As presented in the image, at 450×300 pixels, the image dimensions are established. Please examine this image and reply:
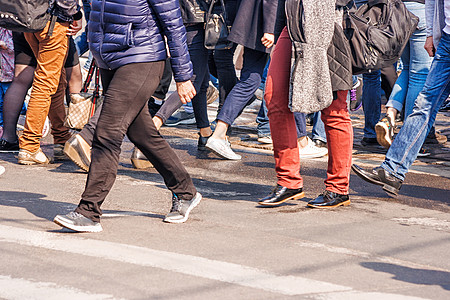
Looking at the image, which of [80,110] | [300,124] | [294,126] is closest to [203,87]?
[300,124]

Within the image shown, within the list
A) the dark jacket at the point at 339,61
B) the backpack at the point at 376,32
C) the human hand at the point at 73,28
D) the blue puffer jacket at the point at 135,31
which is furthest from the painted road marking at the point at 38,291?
the human hand at the point at 73,28

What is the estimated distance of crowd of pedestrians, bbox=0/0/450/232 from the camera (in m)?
4.90

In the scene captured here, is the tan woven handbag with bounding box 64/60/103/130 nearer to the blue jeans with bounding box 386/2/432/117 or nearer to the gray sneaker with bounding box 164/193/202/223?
the gray sneaker with bounding box 164/193/202/223

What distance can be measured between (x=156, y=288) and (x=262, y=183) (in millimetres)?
3029

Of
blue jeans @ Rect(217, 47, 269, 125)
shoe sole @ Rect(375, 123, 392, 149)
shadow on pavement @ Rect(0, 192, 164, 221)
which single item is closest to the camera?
shadow on pavement @ Rect(0, 192, 164, 221)

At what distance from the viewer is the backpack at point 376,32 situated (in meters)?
5.62

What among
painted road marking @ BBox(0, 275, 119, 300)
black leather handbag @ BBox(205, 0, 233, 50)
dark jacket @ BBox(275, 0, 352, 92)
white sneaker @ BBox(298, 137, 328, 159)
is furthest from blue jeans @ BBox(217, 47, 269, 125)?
painted road marking @ BBox(0, 275, 119, 300)

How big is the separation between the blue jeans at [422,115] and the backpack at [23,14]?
9.80 ft

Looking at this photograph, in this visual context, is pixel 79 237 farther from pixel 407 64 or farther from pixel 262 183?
pixel 407 64

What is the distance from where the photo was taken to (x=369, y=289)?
387cm

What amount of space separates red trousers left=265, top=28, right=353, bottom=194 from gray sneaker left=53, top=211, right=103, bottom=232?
1.50m

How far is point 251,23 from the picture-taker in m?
7.51

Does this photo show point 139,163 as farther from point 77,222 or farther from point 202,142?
point 77,222

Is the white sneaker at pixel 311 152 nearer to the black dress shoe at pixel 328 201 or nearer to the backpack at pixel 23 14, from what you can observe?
the black dress shoe at pixel 328 201
